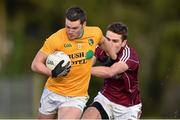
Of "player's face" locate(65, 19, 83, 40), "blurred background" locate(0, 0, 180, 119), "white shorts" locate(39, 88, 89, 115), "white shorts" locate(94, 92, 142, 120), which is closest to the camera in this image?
"player's face" locate(65, 19, 83, 40)

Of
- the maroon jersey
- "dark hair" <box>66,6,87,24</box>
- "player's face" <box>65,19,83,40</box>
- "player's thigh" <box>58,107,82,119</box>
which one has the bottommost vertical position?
"player's thigh" <box>58,107,82,119</box>

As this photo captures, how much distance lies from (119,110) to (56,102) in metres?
1.18

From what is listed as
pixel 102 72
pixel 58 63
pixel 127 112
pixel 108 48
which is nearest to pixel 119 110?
pixel 127 112

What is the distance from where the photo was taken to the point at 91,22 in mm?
31156

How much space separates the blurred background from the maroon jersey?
52.0 feet

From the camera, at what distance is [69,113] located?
11.9 m

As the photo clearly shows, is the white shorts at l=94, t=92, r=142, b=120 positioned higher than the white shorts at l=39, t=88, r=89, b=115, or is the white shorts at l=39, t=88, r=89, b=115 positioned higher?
the white shorts at l=39, t=88, r=89, b=115

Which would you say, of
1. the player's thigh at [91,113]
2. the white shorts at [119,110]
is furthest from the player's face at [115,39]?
the player's thigh at [91,113]

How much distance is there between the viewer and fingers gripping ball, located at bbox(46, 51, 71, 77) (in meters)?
11.5

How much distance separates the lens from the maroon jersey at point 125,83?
12.6 m

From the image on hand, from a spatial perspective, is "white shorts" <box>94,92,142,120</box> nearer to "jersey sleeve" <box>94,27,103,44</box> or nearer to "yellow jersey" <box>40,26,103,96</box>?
"yellow jersey" <box>40,26,103,96</box>

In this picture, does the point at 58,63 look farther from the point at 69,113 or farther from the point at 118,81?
the point at 118,81

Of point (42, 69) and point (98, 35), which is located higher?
point (98, 35)

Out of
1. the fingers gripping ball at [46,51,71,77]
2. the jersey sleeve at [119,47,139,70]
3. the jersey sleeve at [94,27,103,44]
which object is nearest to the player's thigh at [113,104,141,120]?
the jersey sleeve at [119,47,139,70]
